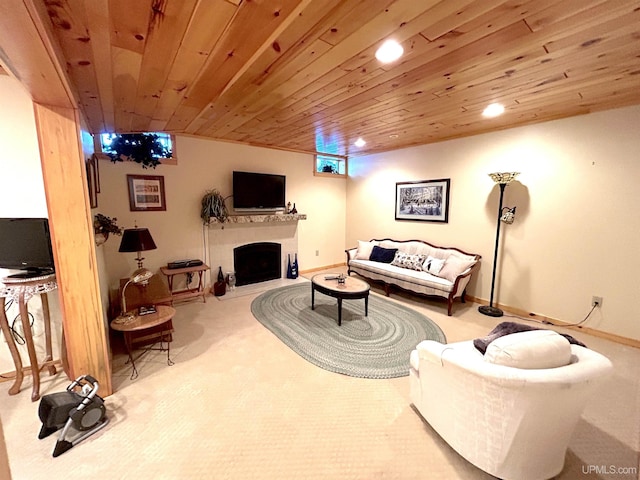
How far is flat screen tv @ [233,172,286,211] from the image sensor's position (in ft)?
15.1

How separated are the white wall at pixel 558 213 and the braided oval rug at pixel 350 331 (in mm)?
1470

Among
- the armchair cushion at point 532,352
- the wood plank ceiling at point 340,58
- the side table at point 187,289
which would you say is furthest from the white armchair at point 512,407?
the side table at point 187,289

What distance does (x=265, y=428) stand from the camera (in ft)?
6.22

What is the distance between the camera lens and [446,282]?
3.81 metres

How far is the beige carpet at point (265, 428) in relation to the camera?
1.61 metres

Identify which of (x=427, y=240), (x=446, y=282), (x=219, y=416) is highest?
(x=427, y=240)

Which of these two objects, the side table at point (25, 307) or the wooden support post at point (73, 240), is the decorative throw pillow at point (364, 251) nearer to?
the wooden support post at point (73, 240)

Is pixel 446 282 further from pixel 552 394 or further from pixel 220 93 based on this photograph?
pixel 220 93

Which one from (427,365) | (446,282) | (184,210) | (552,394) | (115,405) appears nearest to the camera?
(552,394)

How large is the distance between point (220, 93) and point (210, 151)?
2140mm

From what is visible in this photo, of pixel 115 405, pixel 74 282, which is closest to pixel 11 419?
pixel 115 405

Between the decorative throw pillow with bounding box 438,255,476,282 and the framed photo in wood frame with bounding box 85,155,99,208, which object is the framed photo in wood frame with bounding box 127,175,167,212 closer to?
the framed photo in wood frame with bounding box 85,155,99,208

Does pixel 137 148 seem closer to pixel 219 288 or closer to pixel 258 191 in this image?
pixel 258 191

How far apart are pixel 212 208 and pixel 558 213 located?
464cm
